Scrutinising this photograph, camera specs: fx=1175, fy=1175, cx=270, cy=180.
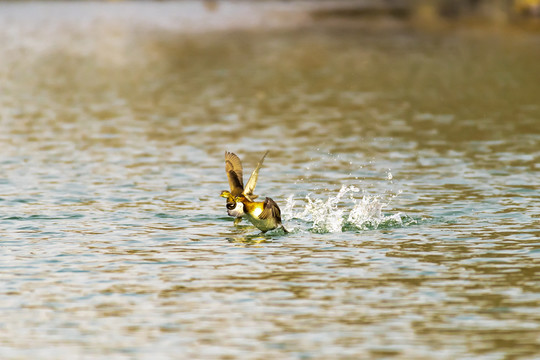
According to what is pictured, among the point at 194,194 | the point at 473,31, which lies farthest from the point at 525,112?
the point at 473,31

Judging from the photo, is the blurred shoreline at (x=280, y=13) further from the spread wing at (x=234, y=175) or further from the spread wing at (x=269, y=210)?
the spread wing at (x=269, y=210)

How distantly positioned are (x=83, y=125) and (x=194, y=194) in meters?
11.8

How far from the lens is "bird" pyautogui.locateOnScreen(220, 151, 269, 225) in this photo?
18281 millimetres

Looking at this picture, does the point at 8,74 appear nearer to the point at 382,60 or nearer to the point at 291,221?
the point at 382,60

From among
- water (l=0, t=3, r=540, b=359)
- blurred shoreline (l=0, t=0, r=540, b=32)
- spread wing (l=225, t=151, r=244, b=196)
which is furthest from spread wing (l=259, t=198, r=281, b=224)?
blurred shoreline (l=0, t=0, r=540, b=32)

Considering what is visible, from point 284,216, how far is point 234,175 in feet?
5.38

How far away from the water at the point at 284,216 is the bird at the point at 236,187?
0.44 m

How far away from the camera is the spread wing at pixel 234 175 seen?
18.8m

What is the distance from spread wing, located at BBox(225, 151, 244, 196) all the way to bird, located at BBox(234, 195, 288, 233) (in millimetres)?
528

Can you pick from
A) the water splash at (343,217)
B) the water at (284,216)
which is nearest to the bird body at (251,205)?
the water at (284,216)

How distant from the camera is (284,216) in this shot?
20.2 meters

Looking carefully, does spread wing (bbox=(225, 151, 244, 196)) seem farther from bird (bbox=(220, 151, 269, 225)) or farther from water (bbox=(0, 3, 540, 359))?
water (bbox=(0, 3, 540, 359))

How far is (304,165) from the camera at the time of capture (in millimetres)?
26062

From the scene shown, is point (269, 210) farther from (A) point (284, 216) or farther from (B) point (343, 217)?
(B) point (343, 217)
